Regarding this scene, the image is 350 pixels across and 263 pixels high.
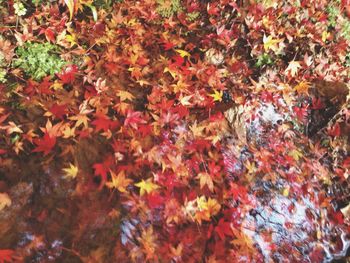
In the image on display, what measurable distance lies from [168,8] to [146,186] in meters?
2.83

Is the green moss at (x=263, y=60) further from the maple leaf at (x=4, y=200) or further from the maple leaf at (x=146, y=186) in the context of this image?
the maple leaf at (x=4, y=200)

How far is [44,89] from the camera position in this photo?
368 centimetres

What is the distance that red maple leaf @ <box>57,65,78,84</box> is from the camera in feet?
12.6

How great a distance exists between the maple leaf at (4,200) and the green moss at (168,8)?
329cm

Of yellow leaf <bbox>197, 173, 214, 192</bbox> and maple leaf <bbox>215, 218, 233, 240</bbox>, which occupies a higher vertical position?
yellow leaf <bbox>197, 173, 214, 192</bbox>

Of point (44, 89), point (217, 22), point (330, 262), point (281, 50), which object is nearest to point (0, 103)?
point (44, 89)

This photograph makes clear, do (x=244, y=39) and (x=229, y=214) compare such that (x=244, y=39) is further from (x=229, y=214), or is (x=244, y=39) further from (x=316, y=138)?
(x=229, y=214)

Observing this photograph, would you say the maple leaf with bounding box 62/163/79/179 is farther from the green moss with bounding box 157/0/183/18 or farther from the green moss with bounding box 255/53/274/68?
the green moss with bounding box 255/53/274/68

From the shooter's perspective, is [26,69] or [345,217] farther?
[345,217]

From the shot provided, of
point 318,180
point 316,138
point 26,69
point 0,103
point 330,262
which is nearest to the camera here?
point 0,103

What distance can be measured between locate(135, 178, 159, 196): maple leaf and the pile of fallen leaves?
12 millimetres

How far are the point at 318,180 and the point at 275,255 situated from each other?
4.26 feet

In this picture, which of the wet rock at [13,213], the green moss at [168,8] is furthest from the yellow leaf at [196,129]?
the wet rock at [13,213]

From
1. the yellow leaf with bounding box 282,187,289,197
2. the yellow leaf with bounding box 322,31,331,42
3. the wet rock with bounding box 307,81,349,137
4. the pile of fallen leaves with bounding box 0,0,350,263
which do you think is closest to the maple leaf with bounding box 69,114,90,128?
the pile of fallen leaves with bounding box 0,0,350,263
